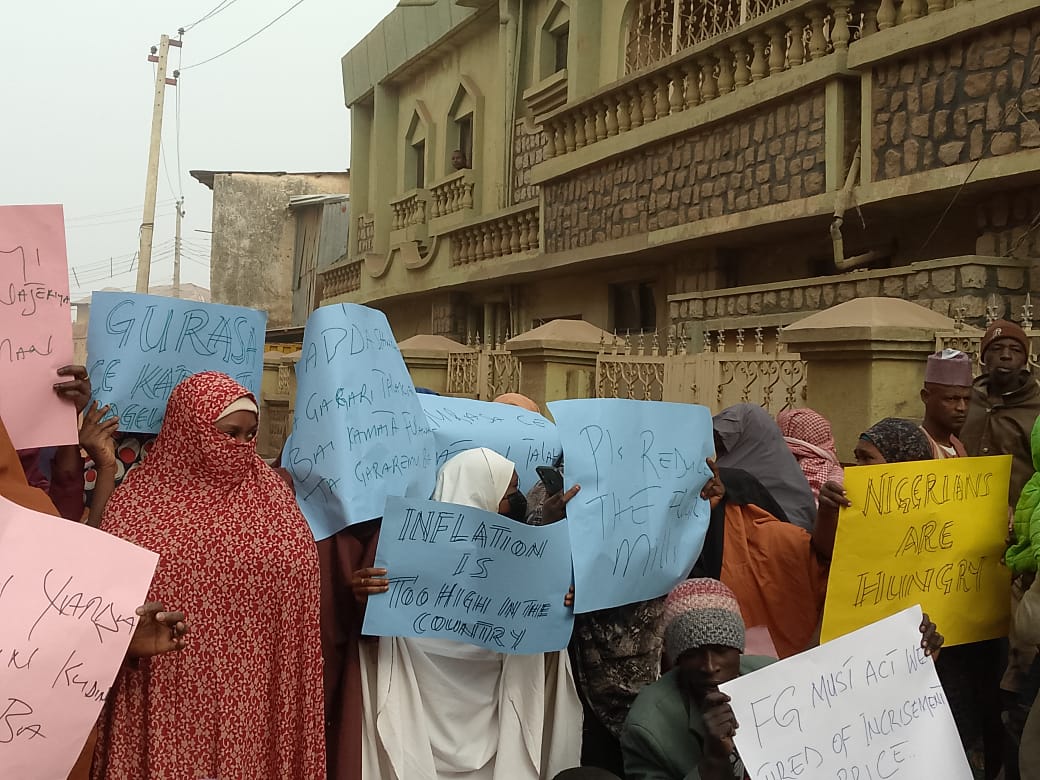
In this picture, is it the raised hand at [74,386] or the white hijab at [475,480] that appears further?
the white hijab at [475,480]

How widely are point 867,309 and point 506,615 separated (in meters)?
3.84

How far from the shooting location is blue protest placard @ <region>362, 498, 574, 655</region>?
100 inches

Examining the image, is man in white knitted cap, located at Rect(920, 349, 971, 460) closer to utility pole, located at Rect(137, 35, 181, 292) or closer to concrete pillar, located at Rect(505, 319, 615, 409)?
concrete pillar, located at Rect(505, 319, 615, 409)

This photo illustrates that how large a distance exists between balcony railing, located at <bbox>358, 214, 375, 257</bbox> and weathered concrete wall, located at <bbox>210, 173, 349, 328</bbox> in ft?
47.7

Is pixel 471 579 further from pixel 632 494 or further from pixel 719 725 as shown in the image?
pixel 719 725

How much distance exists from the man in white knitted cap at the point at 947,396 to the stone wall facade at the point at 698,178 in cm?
476

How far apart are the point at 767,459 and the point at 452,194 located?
42.8 feet

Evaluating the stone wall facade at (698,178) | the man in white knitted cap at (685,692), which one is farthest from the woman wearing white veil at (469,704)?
the stone wall facade at (698,178)

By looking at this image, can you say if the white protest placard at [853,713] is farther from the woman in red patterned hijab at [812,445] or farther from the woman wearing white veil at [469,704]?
the woman in red patterned hijab at [812,445]

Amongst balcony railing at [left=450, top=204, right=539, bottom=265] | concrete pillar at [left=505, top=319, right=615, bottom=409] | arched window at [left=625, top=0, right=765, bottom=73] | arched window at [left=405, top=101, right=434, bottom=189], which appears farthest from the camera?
arched window at [left=405, top=101, right=434, bottom=189]

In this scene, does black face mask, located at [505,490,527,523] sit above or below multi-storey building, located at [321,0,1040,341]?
below

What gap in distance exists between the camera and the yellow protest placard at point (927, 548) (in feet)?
8.76

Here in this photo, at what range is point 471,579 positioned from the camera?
263cm

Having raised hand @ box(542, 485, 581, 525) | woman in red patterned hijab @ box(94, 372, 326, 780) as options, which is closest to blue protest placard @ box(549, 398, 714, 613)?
raised hand @ box(542, 485, 581, 525)
